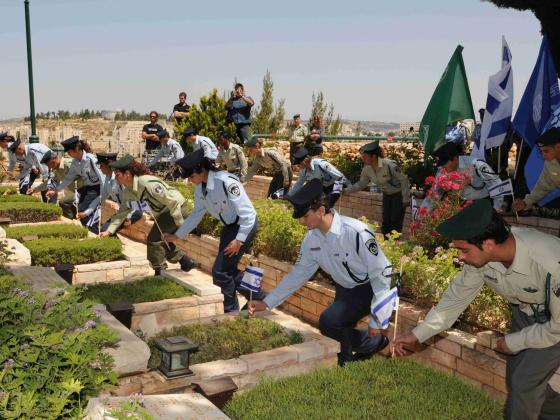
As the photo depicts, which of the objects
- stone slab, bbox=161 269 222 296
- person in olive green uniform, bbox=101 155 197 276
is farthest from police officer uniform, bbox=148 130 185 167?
stone slab, bbox=161 269 222 296

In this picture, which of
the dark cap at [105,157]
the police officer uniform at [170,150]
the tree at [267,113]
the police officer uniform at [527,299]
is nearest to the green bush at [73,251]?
the dark cap at [105,157]

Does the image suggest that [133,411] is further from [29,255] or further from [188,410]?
[29,255]

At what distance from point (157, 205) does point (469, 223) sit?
532cm

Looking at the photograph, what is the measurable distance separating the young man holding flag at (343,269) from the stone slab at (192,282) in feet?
5.73

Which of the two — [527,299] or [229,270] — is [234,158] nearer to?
[229,270]

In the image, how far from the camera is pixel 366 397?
4.29 m

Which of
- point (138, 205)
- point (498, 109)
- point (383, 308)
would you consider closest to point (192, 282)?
point (138, 205)

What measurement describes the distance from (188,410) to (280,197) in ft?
29.1

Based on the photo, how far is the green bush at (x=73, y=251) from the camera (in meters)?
8.59

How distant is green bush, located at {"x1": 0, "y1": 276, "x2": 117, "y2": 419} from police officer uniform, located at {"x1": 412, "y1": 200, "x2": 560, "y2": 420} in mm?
2425

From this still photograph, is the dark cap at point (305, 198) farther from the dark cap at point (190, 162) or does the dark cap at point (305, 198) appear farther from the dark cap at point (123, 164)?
the dark cap at point (123, 164)

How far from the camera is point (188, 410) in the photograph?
3.86 meters

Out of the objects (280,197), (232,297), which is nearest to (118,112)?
(280,197)

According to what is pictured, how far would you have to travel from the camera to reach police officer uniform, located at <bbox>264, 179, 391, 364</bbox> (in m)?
4.94
